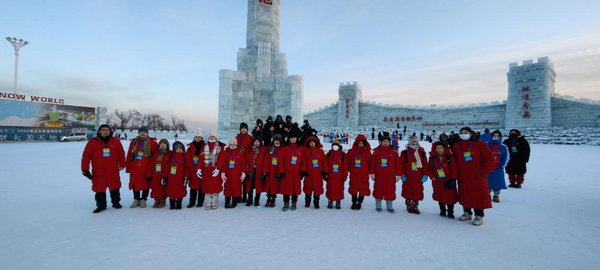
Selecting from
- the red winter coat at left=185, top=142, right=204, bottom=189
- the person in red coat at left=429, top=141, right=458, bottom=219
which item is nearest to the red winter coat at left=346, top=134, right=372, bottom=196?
the person in red coat at left=429, top=141, right=458, bottom=219

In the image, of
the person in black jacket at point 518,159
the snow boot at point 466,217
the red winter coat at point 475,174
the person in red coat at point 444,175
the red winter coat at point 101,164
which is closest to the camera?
the red winter coat at point 475,174

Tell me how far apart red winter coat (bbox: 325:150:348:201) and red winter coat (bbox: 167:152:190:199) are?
2655 millimetres

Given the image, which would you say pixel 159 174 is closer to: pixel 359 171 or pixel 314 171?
pixel 314 171

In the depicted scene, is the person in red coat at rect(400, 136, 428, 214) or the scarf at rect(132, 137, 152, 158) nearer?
the person in red coat at rect(400, 136, 428, 214)

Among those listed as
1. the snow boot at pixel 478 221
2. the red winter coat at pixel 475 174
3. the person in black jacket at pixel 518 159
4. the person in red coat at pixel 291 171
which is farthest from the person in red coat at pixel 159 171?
the person in black jacket at pixel 518 159

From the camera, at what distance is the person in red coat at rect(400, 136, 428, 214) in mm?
4309

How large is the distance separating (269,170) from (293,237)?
175 cm

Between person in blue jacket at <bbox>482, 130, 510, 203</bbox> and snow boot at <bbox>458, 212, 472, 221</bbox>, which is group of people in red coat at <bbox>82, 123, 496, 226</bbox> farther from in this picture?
person in blue jacket at <bbox>482, 130, 510, 203</bbox>

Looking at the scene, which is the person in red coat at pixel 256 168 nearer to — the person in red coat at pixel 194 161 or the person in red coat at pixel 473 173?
the person in red coat at pixel 194 161

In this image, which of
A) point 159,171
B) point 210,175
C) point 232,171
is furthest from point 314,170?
point 159,171

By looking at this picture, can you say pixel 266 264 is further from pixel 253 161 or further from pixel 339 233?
pixel 253 161

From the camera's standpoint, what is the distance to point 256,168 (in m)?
4.88

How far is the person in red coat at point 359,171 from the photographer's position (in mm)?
4555

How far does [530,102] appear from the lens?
83.1 ft
